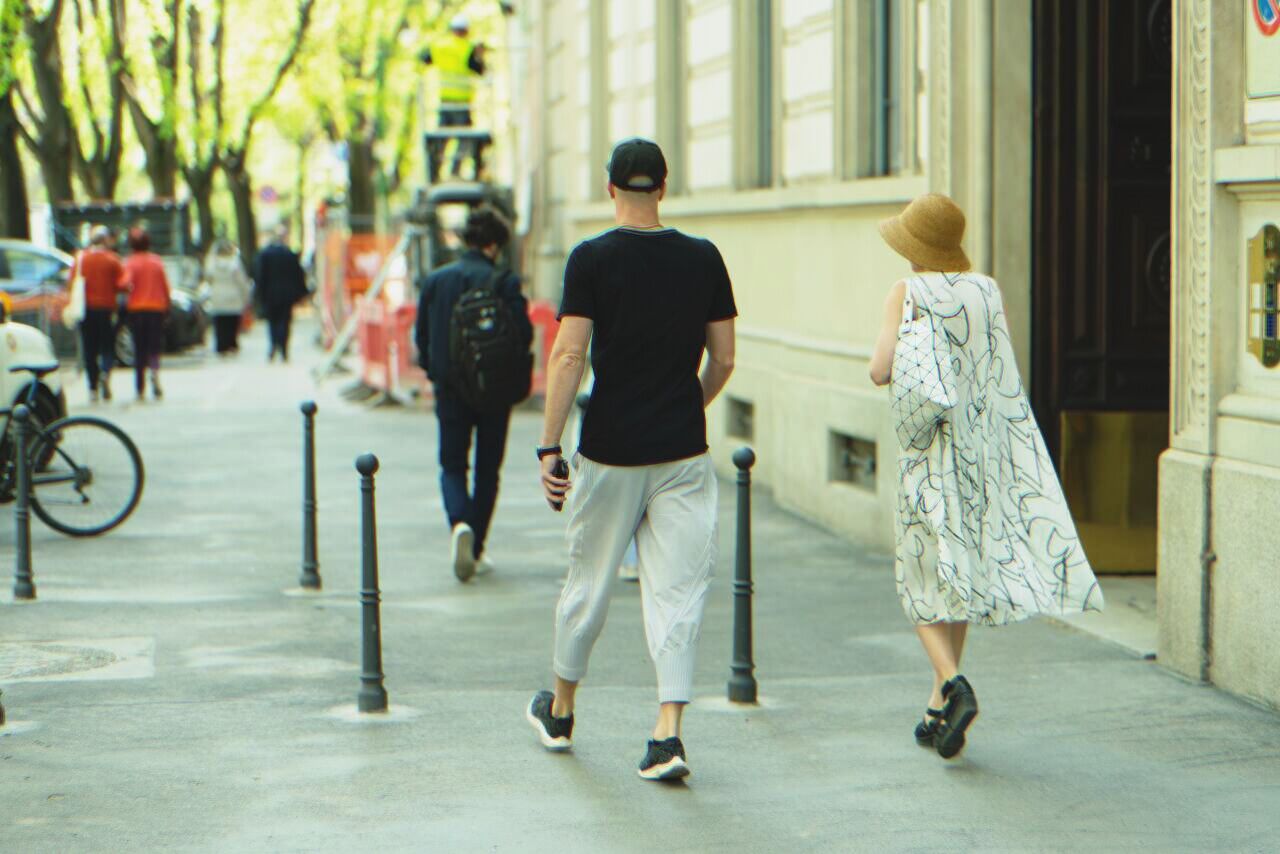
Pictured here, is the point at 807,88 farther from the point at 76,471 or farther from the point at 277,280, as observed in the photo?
the point at 277,280

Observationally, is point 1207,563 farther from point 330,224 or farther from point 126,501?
point 330,224

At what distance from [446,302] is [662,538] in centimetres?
401

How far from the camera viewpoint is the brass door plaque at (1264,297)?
273 inches

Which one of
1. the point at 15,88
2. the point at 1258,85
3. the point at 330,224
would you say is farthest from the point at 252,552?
the point at 330,224

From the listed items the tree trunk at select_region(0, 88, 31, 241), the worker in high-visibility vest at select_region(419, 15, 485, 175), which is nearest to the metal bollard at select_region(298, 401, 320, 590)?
the worker in high-visibility vest at select_region(419, 15, 485, 175)

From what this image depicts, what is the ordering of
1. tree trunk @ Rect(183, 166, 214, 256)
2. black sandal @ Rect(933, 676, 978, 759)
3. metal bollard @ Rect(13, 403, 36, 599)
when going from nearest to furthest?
black sandal @ Rect(933, 676, 978, 759)
metal bollard @ Rect(13, 403, 36, 599)
tree trunk @ Rect(183, 166, 214, 256)

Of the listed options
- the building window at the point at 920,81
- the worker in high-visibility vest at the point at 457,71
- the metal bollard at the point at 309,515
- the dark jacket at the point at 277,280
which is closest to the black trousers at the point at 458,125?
the worker in high-visibility vest at the point at 457,71

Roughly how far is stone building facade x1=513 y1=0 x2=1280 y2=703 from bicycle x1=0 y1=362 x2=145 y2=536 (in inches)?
159

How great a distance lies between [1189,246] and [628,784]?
2993mm

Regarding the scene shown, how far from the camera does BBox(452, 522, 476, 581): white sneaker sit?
9898 mm

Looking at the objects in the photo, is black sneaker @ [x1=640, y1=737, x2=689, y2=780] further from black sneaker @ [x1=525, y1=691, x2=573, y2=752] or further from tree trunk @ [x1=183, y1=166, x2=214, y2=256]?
tree trunk @ [x1=183, y1=166, x2=214, y2=256]

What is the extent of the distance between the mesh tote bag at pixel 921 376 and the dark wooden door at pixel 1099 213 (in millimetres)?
3608

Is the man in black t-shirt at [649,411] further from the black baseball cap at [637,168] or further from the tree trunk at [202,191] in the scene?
the tree trunk at [202,191]

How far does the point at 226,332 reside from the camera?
3102 cm
